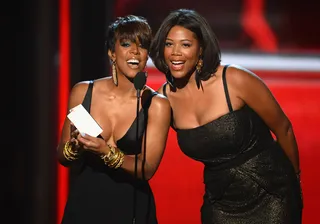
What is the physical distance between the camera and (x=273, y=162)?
2230 millimetres

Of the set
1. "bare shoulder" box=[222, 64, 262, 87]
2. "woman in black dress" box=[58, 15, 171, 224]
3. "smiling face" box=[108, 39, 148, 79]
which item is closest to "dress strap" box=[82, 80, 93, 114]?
"woman in black dress" box=[58, 15, 171, 224]

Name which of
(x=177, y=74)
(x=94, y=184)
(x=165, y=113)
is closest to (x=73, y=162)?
(x=94, y=184)

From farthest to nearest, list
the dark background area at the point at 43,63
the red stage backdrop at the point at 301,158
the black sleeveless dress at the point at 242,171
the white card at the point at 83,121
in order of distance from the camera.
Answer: the red stage backdrop at the point at 301,158 < the dark background area at the point at 43,63 < the black sleeveless dress at the point at 242,171 < the white card at the point at 83,121

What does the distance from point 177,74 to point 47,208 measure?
1465mm

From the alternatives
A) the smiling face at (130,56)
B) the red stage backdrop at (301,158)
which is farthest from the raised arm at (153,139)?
the red stage backdrop at (301,158)

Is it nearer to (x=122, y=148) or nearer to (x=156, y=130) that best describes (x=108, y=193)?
(x=122, y=148)

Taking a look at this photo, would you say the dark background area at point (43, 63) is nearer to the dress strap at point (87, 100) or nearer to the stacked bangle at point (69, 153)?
the dress strap at point (87, 100)

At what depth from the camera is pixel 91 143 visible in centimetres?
185

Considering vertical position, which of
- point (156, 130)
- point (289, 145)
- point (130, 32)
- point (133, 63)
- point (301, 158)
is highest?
point (130, 32)

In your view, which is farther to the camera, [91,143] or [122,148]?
[122,148]

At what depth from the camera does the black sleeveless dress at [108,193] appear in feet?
6.59

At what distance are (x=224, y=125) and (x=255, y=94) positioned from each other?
6.4 inches

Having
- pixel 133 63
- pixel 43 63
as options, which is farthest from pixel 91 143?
pixel 43 63

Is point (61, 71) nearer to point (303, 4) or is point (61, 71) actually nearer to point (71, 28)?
point (71, 28)
